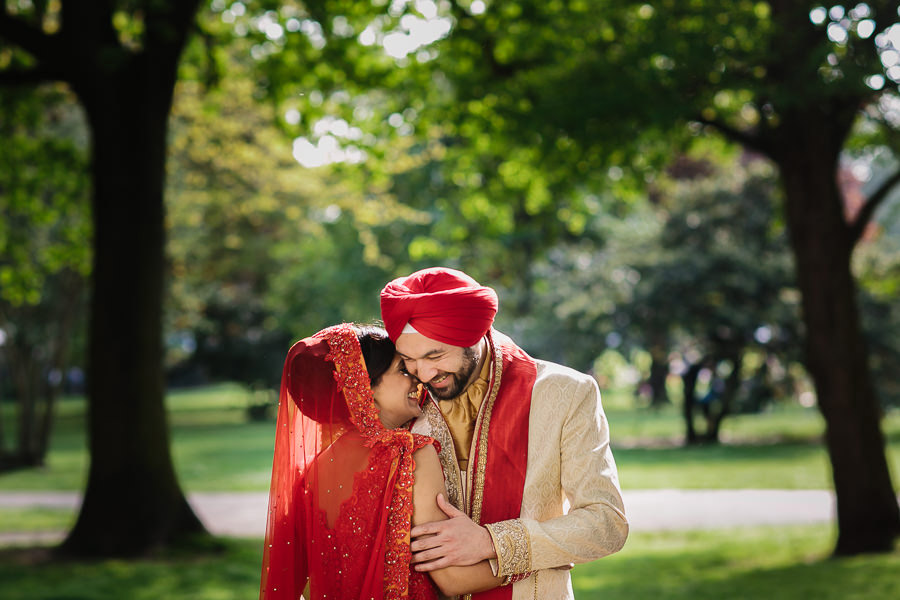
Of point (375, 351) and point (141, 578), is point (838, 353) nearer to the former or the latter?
point (141, 578)

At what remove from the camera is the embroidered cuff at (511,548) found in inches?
108

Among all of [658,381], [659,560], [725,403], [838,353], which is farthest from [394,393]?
[658,381]

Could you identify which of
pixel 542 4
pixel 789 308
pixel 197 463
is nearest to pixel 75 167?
pixel 542 4

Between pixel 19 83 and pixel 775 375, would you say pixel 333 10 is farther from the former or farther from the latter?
pixel 775 375

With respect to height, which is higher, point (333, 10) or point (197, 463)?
point (333, 10)

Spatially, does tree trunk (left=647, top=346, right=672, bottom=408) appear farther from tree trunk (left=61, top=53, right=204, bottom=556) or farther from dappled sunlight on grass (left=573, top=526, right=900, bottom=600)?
tree trunk (left=61, top=53, right=204, bottom=556)

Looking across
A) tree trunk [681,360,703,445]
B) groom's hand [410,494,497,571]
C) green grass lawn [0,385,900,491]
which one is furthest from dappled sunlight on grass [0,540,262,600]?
tree trunk [681,360,703,445]

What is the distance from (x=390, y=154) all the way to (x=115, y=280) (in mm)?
4223

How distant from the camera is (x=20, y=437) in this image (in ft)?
62.4

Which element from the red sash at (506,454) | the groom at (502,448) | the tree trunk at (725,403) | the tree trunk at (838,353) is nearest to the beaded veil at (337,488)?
the groom at (502,448)

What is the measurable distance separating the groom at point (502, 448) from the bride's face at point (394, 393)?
6cm

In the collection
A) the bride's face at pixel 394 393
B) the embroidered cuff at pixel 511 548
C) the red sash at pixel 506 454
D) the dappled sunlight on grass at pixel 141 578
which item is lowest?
the dappled sunlight on grass at pixel 141 578

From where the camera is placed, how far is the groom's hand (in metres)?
2.72

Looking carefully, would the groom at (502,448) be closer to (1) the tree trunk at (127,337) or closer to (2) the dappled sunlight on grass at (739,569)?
(2) the dappled sunlight on grass at (739,569)
